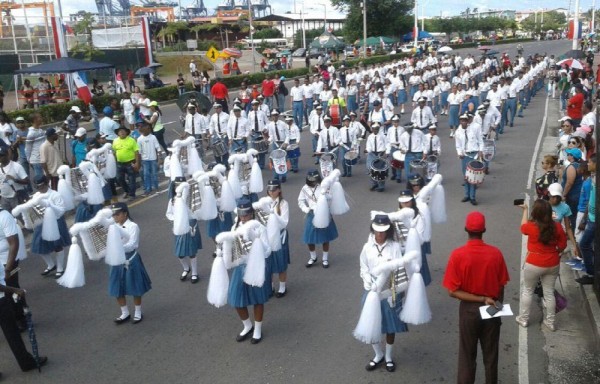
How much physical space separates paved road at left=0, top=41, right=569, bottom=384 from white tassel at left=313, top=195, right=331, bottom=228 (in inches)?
→ 32.6

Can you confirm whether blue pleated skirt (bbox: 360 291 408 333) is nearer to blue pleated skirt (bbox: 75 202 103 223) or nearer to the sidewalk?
the sidewalk

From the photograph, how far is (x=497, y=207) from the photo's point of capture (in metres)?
11.7

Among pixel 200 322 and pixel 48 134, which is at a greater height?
pixel 48 134

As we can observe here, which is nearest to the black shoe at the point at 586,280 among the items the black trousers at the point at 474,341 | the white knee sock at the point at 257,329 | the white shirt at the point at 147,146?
the black trousers at the point at 474,341

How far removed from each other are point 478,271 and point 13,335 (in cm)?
491

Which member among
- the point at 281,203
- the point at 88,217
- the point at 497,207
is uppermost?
the point at 281,203

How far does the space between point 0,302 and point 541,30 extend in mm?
135582

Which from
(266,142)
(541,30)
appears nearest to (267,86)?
(266,142)

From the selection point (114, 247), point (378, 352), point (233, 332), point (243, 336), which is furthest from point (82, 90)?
point (378, 352)

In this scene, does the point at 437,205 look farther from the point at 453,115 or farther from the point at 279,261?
the point at 453,115

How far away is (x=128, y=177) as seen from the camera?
1305 centimetres

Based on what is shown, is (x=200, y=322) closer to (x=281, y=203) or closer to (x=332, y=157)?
(x=281, y=203)

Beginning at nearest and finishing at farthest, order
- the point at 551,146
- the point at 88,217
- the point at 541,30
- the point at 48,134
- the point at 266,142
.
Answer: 1. the point at 88,217
2. the point at 48,134
3. the point at 266,142
4. the point at 551,146
5. the point at 541,30

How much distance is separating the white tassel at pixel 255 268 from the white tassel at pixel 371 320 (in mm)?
1300
